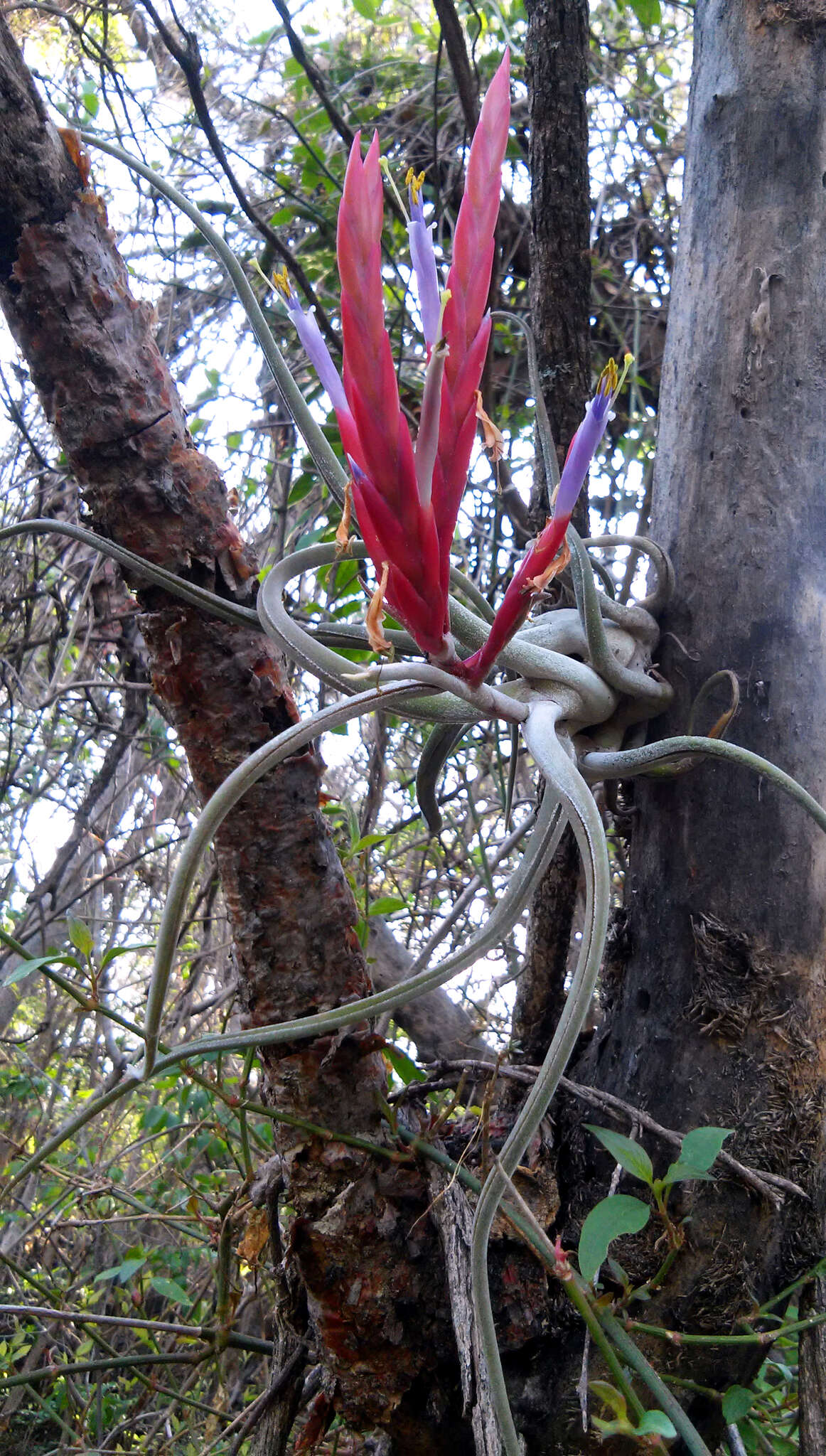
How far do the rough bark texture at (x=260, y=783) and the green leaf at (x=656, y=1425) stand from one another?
28 cm

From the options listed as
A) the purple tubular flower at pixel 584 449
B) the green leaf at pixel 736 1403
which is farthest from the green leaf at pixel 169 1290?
the purple tubular flower at pixel 584 449

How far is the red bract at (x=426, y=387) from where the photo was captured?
37 cm

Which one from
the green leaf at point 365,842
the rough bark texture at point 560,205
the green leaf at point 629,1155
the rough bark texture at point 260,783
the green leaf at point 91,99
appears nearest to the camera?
the green leaf at point 629,1155

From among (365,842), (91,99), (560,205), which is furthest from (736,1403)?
(91,99)

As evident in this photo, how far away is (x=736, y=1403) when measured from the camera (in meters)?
0.64

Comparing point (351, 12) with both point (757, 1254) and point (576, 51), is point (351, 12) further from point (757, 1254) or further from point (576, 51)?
point (757, 1254)

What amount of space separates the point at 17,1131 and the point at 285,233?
2.08 meters

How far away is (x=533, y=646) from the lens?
67cm

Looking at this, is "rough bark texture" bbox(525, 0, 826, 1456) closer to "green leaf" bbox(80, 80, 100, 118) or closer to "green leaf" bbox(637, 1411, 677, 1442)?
"green leaf" bbox(637, 1411, 677, 1442)

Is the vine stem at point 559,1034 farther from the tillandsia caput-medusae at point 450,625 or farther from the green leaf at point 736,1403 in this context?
the green leaf at point 736,1403

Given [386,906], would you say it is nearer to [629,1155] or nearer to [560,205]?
[629,1155]

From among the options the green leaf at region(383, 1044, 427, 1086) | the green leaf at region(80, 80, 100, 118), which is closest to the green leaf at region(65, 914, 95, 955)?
the green leaf at region(383, 1044, 427, 1086)

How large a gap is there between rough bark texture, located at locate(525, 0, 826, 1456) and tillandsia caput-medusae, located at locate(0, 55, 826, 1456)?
7cm

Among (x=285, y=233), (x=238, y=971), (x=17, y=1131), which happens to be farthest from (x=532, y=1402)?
(x=17, y=1131)
